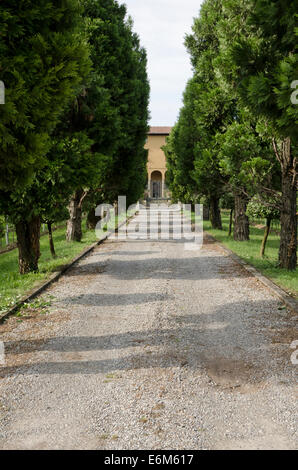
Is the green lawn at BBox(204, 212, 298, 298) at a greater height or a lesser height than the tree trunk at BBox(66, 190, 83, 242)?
lesser

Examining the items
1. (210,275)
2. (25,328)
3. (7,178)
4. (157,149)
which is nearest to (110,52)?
(210,275)

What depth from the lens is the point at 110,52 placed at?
53.5ft

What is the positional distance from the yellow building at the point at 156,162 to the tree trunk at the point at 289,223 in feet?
197

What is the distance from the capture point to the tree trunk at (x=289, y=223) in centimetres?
987

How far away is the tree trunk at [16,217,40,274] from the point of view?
9.66 metres

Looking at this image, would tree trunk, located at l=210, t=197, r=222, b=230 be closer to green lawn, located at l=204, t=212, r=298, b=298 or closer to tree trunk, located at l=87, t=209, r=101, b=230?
green lawn, located at l=204, t=212, r=298, b=298

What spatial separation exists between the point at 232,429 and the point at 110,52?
52.9 ft

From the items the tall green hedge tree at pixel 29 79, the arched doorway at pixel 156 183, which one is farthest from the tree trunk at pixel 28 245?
the arched doorway at pixel 156 183

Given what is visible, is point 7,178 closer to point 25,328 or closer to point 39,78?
point 39,78

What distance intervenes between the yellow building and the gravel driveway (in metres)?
62.9

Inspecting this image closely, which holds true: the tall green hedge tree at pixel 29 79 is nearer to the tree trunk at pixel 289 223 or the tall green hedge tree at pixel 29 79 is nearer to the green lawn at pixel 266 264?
the green lawn at pixel 266 264

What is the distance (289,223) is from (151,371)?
6709 mm

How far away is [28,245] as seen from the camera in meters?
9.81

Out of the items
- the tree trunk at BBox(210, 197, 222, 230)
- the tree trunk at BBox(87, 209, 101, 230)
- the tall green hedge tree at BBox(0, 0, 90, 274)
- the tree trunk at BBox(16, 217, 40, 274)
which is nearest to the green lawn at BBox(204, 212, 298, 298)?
the tree trunk at BBox(210, 197, 222, 230)
